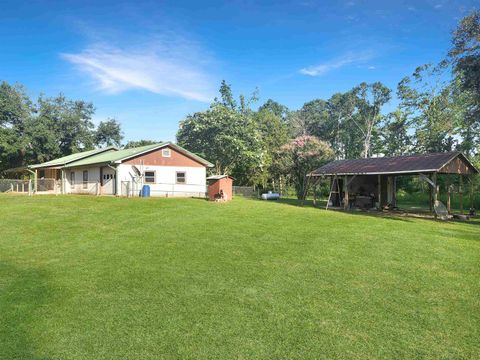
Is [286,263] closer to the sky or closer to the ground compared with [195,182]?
closer to the ground

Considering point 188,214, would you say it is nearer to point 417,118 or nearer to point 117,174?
point 117,174

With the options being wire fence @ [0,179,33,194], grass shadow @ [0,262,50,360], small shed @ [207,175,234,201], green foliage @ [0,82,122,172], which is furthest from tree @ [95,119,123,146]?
grass shadow @ [0,262,50,360]

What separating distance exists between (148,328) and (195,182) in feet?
79.6

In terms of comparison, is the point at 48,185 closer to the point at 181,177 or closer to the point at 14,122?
the point at 181,177

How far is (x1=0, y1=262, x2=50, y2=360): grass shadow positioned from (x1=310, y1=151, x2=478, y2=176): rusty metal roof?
1709cm

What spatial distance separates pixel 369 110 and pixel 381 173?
41.5m

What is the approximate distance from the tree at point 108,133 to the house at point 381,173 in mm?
36263

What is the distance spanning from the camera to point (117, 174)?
26297 mm

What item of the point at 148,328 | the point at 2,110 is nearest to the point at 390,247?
the point at 148,328

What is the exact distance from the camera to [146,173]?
27.5m

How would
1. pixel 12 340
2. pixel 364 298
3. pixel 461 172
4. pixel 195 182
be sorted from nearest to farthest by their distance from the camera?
pixel 12 340 → pixel 364 298 → pixel 461 172 → pixel 195 182

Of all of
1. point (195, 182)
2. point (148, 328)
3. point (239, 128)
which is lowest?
point (148, 328)

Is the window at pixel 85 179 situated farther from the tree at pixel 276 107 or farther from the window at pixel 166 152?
the tree at pixel 276 107

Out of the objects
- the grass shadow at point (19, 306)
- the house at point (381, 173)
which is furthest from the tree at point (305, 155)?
the grass shadow at point (19, 306)
